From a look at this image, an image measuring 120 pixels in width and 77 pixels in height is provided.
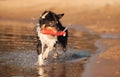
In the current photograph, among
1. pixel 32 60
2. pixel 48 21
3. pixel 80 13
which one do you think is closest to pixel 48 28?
pixel 48 21

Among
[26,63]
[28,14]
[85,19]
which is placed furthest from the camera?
[28,14]

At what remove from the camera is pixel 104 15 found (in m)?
28.3

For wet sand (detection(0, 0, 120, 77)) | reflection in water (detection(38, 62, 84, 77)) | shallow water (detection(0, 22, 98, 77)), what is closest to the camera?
reflection in water (detection(38, 62, 84, 77))

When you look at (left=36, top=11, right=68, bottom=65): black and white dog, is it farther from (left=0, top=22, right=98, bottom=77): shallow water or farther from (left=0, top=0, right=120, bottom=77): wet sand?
(left=0, top=0, right=120, bottom=77): wet sand

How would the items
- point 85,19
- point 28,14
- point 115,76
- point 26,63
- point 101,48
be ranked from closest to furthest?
point 115,76, point 26,63, point 101,48, point 85,19, point 28,14

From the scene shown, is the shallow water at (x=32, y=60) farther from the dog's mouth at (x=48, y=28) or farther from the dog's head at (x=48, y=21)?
the dog's head at (x=48, y=21)

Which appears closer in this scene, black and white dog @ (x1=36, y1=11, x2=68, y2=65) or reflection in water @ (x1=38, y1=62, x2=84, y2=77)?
reflection in water @ (x1=38, y1=62, x2=84, y2=77)

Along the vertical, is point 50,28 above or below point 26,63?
above

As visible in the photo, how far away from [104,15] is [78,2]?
17.2 ft

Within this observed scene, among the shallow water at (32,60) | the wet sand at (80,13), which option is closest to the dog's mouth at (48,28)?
the shallow water at (32,60)

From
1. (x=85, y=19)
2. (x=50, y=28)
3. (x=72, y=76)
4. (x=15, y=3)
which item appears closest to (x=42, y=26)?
(x=50, y=28)

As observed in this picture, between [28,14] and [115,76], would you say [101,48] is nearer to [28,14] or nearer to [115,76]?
[115,76]

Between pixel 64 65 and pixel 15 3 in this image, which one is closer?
pixel 64 65

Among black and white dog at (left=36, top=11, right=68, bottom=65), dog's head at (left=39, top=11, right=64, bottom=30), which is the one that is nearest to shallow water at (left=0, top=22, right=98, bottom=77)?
black and white dog at (left=36, top=11, right=68, bottom=65)
